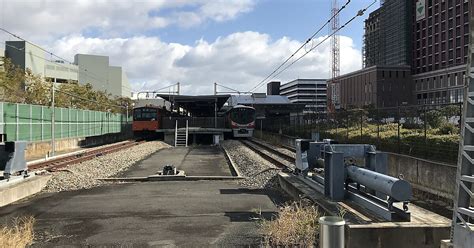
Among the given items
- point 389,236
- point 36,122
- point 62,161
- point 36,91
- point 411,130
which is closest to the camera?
point 389,236

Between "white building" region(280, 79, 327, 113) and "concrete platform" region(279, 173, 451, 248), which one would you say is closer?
"concrete platform" region(279, 173, 451, 248)

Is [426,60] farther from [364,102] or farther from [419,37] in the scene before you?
[364,102]

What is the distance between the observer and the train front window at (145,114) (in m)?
53.2

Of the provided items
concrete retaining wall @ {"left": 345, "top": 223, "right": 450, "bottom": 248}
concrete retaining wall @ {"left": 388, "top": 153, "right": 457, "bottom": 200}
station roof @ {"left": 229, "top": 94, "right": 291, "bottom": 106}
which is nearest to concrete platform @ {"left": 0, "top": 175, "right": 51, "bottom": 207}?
concrete retaining wall @ {"left": 345, "top": 223, "right": 450, "bottom": 248}

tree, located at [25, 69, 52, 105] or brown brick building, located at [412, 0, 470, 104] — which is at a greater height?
brown brick building, located at [412, 0, 470, 104]

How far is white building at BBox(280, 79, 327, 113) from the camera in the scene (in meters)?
161

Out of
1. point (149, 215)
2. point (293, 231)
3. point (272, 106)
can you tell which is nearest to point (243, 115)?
point (149, 215)

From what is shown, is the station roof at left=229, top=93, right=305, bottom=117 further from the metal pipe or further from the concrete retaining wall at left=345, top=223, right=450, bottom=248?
the concrete retaining wall at left=345, top=223, right=450, bottom=248

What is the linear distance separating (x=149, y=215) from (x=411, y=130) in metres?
13.0

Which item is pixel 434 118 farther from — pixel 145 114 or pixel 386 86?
pixel 386 86

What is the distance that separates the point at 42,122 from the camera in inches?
1335

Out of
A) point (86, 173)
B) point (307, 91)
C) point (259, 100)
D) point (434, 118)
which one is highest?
point (307, 91)

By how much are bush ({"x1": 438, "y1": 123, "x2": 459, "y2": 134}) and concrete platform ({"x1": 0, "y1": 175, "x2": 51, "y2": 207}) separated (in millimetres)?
14249

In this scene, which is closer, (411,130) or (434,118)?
(434,118)
